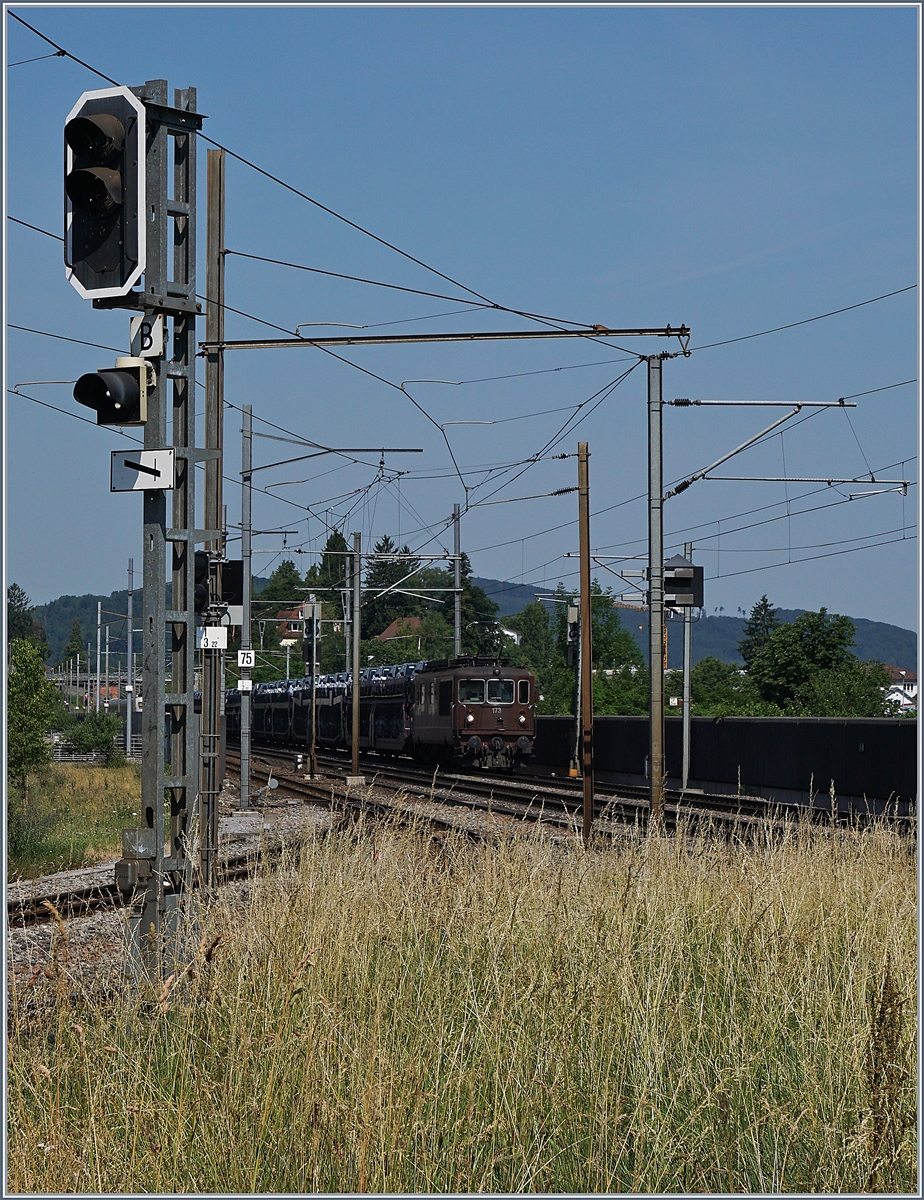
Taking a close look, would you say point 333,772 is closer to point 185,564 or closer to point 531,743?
point 531,743

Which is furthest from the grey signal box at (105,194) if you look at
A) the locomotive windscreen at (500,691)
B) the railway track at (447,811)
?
the locomotive windscreen at (500,691)

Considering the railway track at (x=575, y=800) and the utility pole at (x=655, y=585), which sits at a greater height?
the utility pole at (x=655, y=585)

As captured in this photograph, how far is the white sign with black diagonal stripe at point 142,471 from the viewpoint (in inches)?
274

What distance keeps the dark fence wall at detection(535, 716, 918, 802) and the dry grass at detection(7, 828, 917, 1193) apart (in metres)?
16.1

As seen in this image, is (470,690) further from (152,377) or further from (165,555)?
(152,377)

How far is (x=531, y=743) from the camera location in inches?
1499

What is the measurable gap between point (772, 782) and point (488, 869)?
69.7 feet

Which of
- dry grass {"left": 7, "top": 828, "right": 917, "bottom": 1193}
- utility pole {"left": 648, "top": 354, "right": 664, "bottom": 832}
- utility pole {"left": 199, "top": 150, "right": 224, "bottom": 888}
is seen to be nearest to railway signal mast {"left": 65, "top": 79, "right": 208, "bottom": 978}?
dry grass {"left": 7, "top": 828, "right": 917, "bottom": 1193}

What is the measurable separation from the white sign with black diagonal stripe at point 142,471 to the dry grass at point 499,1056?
240 centimetres

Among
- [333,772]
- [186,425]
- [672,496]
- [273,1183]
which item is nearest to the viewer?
[273,1183]

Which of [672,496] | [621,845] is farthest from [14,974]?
[672,496]

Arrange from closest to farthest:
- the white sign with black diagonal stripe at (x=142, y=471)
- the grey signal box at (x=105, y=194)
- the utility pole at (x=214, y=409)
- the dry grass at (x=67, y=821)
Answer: the grey signal box at (x=105, y=194) < the white sign with black diagonal stripe at (x=142, y=471) < the utility pole at (x=214, y=409) < the dry grass at (x=67, y=821)

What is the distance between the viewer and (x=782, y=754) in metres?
28.4

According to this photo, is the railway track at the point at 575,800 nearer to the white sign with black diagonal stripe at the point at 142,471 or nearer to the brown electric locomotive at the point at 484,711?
the brown electric locomotive at the point at 484,711
